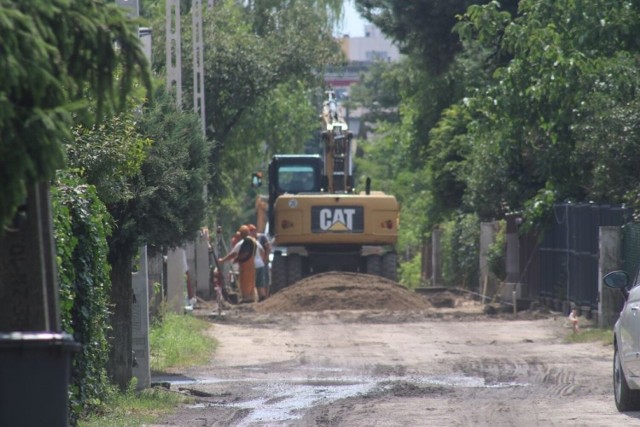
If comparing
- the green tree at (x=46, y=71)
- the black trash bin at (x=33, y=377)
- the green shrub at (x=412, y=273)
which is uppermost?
the green tree at (x=46, y=71)

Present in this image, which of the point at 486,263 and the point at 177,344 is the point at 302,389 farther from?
the point at 486,263

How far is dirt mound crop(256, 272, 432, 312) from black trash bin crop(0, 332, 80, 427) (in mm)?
20718

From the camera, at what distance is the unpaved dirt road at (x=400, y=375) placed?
1223 cm

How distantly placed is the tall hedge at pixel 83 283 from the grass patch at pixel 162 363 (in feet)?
0.96

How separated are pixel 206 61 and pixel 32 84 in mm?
30217

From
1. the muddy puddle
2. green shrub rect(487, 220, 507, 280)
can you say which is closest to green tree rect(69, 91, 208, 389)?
the muddy puddle

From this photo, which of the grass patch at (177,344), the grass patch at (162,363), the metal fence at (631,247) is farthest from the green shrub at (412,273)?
the grass patch at (177,344)

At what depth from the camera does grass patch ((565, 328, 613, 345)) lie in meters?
20.2

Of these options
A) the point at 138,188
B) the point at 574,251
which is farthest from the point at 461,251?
the point at 138,188

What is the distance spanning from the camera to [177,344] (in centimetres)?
1858

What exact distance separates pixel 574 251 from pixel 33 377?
18.8 metres

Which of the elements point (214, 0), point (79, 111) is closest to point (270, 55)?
point (214, 0)

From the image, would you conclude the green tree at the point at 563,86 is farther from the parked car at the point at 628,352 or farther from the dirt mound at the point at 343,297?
the parked car at the point at 628,352

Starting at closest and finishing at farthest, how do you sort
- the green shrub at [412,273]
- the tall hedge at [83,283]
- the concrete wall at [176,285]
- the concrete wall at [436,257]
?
the tall hedge at [83,283] < the concrete wall at [176,285] < the concrete wall at [436,257] < the green shrub at [412,273]
